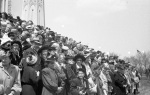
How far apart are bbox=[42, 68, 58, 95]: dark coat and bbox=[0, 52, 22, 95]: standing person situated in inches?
27.0

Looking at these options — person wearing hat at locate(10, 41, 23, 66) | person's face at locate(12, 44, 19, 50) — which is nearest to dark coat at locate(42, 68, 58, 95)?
person wearing hat at locate(10, 41, 23, 66)

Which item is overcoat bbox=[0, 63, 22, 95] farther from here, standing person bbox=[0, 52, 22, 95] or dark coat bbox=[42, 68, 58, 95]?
dark coat bbox=[42, 68, 58, 95]

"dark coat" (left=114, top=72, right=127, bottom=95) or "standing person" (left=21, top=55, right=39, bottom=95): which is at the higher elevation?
"standing person" (left=21, top=55, right=39, bottom=95)

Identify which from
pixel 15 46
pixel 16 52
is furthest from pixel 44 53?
pixel 15 46

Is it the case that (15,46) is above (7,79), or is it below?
above

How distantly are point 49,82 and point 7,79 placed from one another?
963mm

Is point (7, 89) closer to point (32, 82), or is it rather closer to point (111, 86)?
point (32, 82)

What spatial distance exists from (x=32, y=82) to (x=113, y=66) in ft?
20.5

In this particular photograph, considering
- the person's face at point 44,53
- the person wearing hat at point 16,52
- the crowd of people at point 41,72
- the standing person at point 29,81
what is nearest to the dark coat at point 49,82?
the crowd of people at point 41,72

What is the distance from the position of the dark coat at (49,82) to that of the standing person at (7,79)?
27.0 inches

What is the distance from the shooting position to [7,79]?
409cm

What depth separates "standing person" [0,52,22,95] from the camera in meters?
4.05

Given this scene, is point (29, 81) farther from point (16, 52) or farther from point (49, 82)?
point (16, 52)

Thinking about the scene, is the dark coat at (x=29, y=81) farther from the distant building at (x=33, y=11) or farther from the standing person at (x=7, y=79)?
the distant building at (x=33, y=11)
